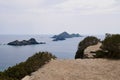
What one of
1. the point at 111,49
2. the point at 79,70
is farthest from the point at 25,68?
the point at 111,49

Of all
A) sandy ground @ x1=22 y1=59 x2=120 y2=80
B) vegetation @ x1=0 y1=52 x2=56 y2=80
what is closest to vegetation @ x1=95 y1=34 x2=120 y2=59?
sandy ground @ x1=22 y1=59 x2=120 y2=80

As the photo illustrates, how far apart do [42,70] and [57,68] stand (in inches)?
36.6

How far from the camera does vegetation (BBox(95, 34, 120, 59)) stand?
2029cm

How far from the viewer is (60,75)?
15344 millimetres

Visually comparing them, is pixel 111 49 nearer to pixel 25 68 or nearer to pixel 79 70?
pixel 79 70

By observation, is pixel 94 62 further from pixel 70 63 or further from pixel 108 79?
pixel 108 79

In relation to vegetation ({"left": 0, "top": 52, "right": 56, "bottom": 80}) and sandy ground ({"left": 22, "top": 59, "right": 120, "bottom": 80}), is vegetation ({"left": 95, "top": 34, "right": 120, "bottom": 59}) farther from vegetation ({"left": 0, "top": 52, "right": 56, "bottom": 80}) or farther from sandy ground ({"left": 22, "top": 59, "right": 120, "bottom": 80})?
vegetation ({"left": 0, "top": 52, "right": 56, "bottom": 80})

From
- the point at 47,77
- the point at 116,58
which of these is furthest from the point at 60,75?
the point at 116,58

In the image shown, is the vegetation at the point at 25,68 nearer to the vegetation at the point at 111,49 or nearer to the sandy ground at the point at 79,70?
the sandy ground at the point at 79,70

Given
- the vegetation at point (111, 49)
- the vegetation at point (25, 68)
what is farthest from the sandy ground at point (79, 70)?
the vegetation at point (111, 49)

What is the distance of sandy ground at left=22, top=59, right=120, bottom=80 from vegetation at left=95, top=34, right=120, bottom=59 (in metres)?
1.37

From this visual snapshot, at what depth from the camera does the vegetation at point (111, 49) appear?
20.3 m

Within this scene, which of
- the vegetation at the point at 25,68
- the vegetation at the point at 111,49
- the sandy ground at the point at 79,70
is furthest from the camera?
the vegetation at the point at 111,49

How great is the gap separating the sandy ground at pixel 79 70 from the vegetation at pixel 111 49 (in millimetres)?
1374
